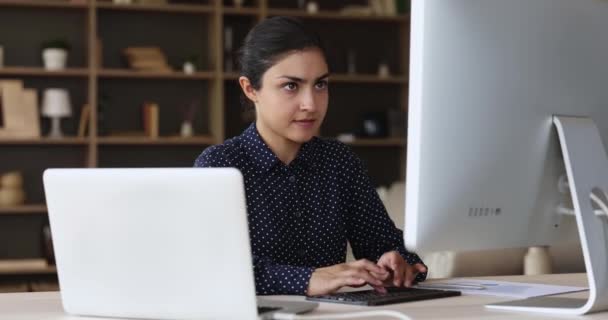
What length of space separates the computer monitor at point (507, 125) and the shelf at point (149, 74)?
4.05 meters

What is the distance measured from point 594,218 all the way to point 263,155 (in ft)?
2.65

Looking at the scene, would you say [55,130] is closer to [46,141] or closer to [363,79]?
[46,141]

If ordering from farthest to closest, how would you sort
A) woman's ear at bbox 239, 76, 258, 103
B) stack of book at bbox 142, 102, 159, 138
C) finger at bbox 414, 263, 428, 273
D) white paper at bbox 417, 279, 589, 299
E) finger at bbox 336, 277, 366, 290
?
stack of book at bbox 142, 102, 159, 138
woman's ear at bbox 239, 76, 258, 103
finger at bbox 414, 263, 428, 273
white paper at bbox 417, 279, 589, 299
finger at bbox 336, 277, 366, 290

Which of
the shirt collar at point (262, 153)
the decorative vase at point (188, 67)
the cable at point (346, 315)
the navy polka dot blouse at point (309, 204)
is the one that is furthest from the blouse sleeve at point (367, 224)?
the decorative vase at point (188, 67)

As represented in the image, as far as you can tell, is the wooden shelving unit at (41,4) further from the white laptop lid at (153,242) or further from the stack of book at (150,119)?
the white laptop lid at (153,242)

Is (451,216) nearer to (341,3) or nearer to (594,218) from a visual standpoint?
(594,218)

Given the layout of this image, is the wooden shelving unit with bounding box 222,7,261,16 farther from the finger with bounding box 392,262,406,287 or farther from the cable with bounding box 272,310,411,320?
the cable with bounding box 272,310,411,320

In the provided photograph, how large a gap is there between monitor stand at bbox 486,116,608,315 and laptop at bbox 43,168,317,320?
1.45 feet

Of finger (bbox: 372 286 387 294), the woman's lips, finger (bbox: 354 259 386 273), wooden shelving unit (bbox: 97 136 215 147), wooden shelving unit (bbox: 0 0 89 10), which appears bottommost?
wooden shelving unit (bbox: 97 136 215 147)

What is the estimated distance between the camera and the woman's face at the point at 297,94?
6.90 ft

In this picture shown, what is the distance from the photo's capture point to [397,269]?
6.39 ft

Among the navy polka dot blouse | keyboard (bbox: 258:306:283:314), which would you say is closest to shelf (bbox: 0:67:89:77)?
the navy polka dot blouse

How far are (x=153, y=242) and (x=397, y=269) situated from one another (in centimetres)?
59

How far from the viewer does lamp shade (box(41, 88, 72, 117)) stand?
5473 mm
